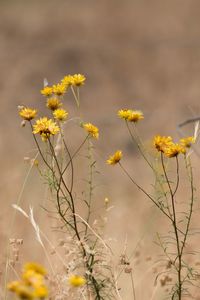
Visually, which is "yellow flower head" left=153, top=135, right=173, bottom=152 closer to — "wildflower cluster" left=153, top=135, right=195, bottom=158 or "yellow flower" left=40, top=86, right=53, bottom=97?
"wildflower cluster" left=153, top=135, right=195, bottom=158

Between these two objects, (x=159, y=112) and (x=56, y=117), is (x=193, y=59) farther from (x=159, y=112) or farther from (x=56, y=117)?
(x=56, y=117)

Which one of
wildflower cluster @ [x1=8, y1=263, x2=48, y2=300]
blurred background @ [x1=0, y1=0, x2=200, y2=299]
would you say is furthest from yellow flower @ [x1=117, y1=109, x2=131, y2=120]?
blurred background @ [x1=0, y1=0, x2=200, y2=299]

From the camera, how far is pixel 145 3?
12.5 m

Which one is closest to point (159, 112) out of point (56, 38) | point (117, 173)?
point (117, 173)

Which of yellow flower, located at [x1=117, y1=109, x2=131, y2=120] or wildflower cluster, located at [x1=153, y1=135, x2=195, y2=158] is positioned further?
yellow flower, located at [x1=117, y1=109, x2=131, y2=120]

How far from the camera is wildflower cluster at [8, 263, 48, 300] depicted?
92 centimetres

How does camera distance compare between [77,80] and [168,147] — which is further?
[77,80]

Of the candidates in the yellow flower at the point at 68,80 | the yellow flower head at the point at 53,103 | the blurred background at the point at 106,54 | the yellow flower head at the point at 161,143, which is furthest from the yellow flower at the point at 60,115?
the blurred background at the point at 106,54

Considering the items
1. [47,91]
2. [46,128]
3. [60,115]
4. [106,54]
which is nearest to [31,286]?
[46,128]

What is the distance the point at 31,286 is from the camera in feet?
3.20

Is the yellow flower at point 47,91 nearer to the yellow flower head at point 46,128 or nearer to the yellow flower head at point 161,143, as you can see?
the yellow flower head at point 46,128

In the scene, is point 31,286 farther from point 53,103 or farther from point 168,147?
point 53,103

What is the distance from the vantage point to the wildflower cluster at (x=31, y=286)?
3.03 feet

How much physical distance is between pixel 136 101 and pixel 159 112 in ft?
5.56
